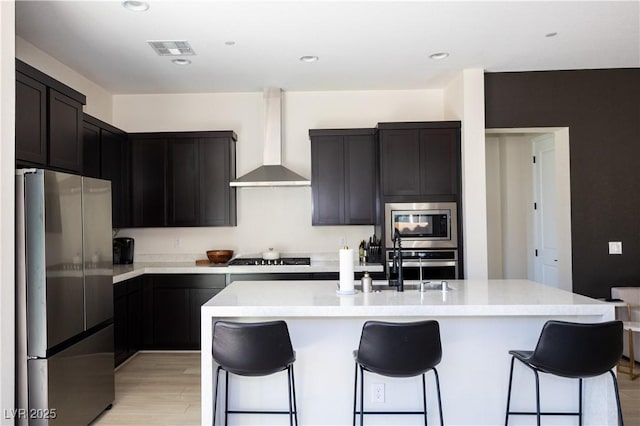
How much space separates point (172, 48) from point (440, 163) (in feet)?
9.11

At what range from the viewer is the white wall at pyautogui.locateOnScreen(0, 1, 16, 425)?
2229 mm

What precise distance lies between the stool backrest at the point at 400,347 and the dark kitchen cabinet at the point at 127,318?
2718mm

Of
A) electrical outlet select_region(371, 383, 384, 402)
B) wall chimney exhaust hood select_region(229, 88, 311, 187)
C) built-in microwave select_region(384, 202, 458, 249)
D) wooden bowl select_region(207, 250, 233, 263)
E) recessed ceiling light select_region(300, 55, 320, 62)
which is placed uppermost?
recessed ceiling light select_region(300, 55, 320, 62)

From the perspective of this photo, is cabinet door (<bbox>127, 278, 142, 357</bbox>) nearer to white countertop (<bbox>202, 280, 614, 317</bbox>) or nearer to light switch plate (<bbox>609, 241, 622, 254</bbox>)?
white countertop (<bbox>202, 280, 614, 317</bbox>)

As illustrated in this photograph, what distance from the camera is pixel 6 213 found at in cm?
227

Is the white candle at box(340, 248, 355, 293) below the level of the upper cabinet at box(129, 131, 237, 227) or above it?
below

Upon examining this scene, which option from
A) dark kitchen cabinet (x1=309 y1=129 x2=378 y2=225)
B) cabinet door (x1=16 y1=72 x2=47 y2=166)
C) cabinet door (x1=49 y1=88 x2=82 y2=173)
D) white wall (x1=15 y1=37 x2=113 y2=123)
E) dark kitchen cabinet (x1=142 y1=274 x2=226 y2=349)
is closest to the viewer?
cabinet door (x1=16 y1=72 x2=47 y2=166)

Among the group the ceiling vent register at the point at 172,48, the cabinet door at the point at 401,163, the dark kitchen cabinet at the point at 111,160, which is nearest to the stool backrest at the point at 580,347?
the cabinet door at the point at 401,163

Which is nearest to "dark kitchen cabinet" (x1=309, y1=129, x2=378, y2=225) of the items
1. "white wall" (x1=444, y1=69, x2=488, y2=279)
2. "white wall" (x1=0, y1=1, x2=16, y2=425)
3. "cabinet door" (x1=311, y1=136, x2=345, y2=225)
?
"cabinet door" (x1=311, y1=136, x2=345, y2=225)

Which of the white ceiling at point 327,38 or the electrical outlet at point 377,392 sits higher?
the white ceiling at point 327,38

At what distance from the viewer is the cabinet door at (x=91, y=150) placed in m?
3.78

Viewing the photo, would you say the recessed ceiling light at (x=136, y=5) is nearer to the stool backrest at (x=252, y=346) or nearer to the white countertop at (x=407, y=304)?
the white countertop at (x=407, y=304)

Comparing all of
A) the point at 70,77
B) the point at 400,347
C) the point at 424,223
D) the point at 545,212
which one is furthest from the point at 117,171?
the point at 545,212

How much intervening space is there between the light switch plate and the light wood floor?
126 centimetres
